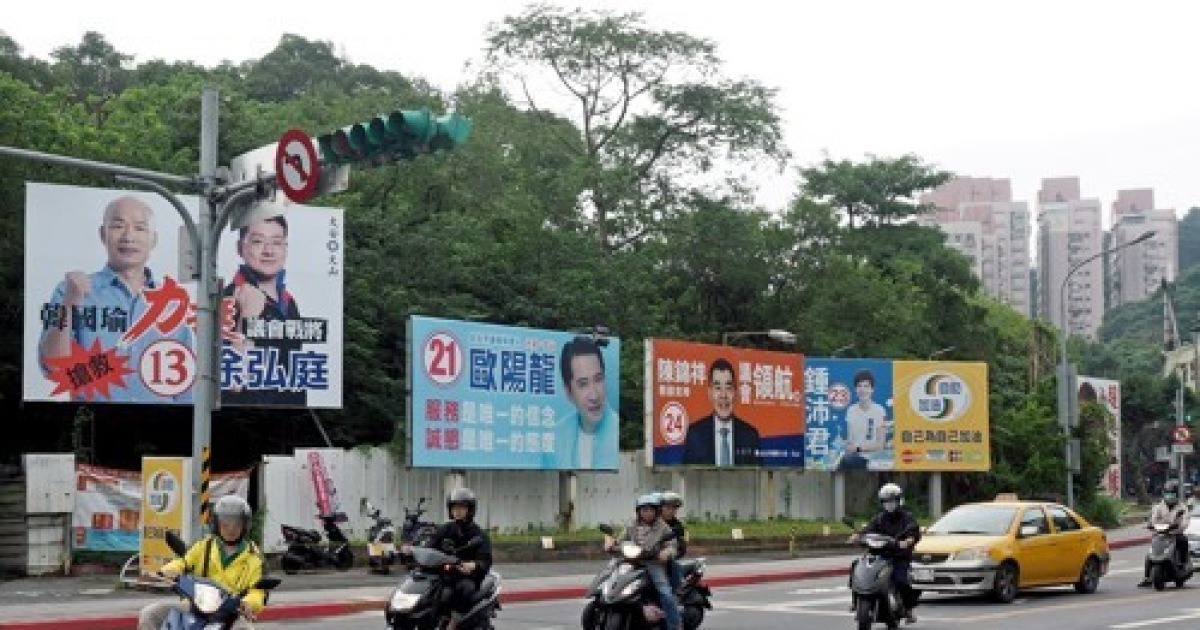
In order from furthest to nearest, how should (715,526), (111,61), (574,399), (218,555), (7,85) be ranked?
1. (111,61)
2. (715,526)
3. (574,399)
4. (7,85)
5. (218,555)

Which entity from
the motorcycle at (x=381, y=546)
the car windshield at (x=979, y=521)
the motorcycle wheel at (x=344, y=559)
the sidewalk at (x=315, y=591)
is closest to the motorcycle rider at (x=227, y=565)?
the sidewalk at (x=315, y=591)

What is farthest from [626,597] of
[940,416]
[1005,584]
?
[940,416]

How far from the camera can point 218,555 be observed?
9281 millimetres

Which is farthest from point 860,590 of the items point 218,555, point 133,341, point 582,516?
point 582,516

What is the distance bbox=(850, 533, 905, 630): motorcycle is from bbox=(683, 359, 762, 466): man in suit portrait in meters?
20.6

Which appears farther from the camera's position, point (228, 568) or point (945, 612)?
point (945, 612)

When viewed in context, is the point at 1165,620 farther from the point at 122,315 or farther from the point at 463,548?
the point at 122,315

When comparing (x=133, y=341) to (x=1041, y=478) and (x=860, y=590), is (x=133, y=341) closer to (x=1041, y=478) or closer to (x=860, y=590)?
(x=860, y=590)

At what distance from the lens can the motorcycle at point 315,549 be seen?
92.4 ft

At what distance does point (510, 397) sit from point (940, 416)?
17.9 m

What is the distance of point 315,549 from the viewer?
28.5 m

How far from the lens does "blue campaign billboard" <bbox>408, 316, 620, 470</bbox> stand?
31.4 metres

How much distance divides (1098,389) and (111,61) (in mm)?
43573

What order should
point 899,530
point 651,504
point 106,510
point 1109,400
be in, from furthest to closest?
point 1109,400 < point 106,510 < point 899,530 < point 651,504
